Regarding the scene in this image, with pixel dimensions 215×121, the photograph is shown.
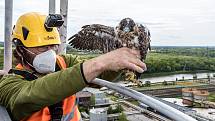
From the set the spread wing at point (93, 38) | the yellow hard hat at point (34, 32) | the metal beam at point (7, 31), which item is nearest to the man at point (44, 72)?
the yellow hard hat at point (34, 32)

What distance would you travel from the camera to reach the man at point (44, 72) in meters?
0.92

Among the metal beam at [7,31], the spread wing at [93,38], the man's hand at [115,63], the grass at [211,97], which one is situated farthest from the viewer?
the grass at [211,97]

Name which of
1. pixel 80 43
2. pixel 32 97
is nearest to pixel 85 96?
pixel 80 43

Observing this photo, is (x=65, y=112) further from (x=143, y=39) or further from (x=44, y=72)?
(x=143, y=39)

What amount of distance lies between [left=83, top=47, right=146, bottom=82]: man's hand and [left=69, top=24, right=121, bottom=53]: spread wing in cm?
45

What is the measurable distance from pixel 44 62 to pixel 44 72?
5cm

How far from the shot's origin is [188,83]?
30.3 m

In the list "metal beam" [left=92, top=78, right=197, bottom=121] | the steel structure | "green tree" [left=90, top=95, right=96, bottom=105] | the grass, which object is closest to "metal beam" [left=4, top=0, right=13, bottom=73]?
the steel structure

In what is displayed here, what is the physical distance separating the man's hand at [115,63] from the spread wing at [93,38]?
446mm

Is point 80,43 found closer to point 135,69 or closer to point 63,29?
point 63,29

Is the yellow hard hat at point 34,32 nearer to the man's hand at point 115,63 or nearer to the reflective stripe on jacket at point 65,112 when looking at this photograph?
the reflective stripe on jacket at point 65,112

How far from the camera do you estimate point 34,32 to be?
1278 mm

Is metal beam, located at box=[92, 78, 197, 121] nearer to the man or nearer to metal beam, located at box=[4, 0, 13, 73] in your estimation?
the man

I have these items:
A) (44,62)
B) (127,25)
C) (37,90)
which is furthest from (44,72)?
(127,25)
